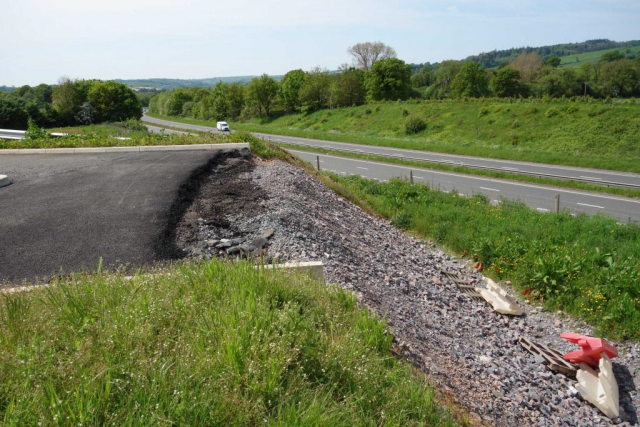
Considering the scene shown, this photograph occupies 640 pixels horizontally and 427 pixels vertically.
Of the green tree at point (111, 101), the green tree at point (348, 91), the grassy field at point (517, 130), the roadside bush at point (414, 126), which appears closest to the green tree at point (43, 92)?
the green tree at point (111, 101)

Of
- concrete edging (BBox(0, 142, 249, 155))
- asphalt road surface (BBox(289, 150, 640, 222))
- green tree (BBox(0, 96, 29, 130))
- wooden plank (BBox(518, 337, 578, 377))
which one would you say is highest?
green tree (BBox(0, 96, 29, 130))

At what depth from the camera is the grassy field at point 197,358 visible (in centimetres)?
330

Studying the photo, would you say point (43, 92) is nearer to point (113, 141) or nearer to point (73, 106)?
point (73, 106)

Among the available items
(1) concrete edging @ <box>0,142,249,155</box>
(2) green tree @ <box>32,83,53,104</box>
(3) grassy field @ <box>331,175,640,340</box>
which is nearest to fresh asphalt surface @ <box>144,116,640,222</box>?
(3) grassy field @ <box>331,175,640,340</box>

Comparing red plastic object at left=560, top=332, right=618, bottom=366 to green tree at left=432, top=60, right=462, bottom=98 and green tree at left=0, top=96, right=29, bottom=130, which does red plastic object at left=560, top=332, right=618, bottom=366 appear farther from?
green tree at left=432, top=60, right=462, bottom=98

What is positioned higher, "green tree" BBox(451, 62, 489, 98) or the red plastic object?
"green tree" BBox(451, 62, 489, 98)

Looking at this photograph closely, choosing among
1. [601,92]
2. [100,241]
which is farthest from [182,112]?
[100,241]

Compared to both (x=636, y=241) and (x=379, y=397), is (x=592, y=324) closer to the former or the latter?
(x=636, y=241)

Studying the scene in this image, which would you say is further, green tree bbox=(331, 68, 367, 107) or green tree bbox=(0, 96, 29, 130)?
green tree bbox=(331, 68, 367, 107)

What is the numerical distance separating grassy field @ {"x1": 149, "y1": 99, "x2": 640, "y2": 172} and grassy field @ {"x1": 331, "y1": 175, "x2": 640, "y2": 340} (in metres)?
13.8

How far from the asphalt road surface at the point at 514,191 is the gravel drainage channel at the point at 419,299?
26.8 feet

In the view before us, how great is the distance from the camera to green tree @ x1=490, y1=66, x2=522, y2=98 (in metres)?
62.8

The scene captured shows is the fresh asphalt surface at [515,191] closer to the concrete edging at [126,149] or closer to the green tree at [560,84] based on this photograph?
the concrete edging at [126,149]

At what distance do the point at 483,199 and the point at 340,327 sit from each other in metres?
14.6
